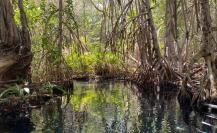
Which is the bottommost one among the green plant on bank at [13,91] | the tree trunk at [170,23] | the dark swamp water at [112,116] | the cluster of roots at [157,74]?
the dark swamp water at [112,116]

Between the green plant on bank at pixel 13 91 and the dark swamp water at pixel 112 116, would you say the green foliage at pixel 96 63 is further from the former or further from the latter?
Answer: the green plant on bank at pixel 13 91

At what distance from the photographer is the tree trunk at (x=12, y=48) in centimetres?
1177

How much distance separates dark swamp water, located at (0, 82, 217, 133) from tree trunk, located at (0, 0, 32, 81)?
1.36 m

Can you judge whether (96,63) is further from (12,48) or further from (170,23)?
(12,48)

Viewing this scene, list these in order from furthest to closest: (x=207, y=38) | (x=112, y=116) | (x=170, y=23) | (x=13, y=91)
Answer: (x=170, y=23)
(x=13, y=91)
(x=207, y=38)
(x=112, y=116)

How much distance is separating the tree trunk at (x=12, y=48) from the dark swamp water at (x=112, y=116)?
1360 millimetres

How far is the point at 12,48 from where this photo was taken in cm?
1209

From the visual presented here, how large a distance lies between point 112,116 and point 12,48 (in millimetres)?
3875

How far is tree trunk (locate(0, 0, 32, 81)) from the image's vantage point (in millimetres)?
11766

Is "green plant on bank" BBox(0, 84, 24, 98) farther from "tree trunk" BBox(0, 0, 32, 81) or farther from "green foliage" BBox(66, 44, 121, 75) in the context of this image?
"green foliage" BBox(66, 44, 121, 75)

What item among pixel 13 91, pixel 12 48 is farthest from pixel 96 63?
pixel 13 91

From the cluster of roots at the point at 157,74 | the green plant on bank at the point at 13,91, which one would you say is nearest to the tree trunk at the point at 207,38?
the cluster of roots at the point at 157,74

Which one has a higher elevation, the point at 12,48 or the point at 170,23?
the point at 170,23

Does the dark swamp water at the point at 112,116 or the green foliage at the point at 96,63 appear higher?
the green foliage at the point at 96,63
